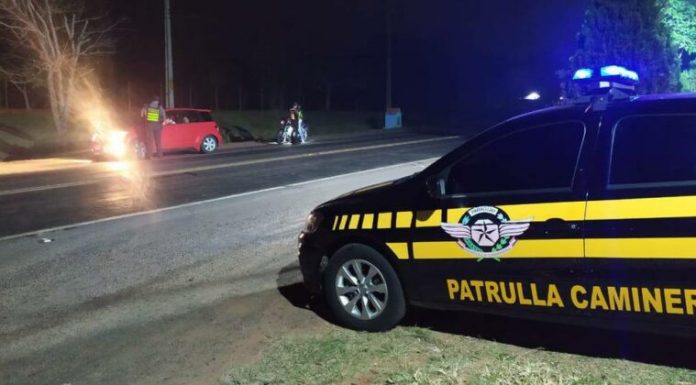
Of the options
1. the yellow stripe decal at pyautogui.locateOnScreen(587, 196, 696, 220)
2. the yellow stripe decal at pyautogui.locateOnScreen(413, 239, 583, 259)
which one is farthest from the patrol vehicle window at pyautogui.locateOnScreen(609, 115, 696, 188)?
the yellow stripe decal at pyautogui.locateOnScreen(413, 239, 583, 259)

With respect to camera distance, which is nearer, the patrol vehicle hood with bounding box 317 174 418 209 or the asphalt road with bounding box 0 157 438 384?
the asphalt road with bounding box 0 157 438 384

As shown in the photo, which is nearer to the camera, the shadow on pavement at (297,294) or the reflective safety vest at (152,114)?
the shadow on pavement at (297,294)

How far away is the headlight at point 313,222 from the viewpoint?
4.89m

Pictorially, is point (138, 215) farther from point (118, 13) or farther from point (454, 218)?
point (118, 13)

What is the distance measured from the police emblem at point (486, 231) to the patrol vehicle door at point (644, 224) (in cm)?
45

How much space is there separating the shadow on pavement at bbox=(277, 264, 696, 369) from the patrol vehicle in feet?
1.19

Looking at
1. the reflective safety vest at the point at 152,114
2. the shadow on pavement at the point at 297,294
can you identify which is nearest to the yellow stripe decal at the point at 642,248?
the shadow on pavement at the point at 297,294

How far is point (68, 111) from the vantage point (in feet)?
90.6

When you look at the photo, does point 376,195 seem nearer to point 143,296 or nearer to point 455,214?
point 455,214

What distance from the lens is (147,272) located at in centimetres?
661

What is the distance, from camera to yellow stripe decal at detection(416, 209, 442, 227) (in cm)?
422

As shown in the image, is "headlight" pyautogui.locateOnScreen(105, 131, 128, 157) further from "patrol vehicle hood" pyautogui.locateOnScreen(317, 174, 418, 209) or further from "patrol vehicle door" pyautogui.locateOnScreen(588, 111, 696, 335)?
"patrol vehicle door" pyautogui.locateOnScreen(588, 111, 696, 335)

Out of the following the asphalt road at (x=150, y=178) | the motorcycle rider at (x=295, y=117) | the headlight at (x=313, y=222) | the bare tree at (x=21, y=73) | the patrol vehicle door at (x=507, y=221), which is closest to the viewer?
the patrol vehicle door at (x=507, y=221)

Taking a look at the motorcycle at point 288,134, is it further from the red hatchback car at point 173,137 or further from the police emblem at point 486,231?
the police emblem at point 486,231
